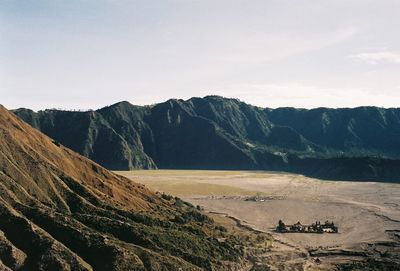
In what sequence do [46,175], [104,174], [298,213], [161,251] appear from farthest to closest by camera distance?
[298,213] < [104,174] < [46,175] < [161,251]

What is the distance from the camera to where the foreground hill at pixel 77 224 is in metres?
55.1

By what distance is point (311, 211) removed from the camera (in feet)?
402

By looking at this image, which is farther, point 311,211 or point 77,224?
point 311,211

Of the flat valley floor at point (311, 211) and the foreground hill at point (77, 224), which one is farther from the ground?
the foreground hill at point (77, 224)

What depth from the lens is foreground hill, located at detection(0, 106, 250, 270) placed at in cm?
5506

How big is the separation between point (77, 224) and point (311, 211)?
7544 cm

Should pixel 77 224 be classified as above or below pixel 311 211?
above

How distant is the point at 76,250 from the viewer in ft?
187

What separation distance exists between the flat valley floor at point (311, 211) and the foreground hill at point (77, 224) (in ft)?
42.7

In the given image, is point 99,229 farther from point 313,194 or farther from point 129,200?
point 313,194

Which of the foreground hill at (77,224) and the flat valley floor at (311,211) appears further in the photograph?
the flat valley floor at (311,211)

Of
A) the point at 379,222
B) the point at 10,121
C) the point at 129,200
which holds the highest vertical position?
the point at 10,121

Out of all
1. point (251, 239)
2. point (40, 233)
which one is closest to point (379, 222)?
point (251, 239)

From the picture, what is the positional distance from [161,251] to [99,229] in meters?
8.51
